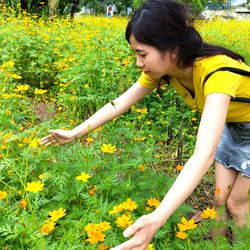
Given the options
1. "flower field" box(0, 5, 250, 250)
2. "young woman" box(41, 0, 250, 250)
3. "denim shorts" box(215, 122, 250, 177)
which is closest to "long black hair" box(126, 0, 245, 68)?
"young woman" box(41, 0, 250, 250)

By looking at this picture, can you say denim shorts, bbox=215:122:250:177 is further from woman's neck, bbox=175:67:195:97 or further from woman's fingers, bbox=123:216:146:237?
woman's fingers, bbox=123:216:146:237

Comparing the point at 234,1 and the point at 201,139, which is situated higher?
the point at 201,139

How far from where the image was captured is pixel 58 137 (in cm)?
188

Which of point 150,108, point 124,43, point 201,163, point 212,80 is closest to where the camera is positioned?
point 201,163

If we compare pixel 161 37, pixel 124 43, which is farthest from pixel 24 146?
pixel 124 43

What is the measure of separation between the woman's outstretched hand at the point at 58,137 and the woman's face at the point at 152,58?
52cm

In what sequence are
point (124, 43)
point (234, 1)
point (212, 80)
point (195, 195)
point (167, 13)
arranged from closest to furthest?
1. point (212, 80)
2. point (167, 13)
3. point (195, 195)
4. point (124, 43)
5. point (234, 1)

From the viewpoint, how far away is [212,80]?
4.61 feet

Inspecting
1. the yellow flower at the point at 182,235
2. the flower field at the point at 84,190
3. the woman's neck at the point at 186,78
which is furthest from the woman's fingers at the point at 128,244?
the woman's neck at the point at 186,78

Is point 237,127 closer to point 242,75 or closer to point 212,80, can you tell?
point 242,75

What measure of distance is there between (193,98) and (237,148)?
1.14ft

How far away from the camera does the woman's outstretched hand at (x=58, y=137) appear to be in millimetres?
1854

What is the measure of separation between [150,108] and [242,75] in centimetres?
183

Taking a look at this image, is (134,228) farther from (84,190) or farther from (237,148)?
(237,148)
